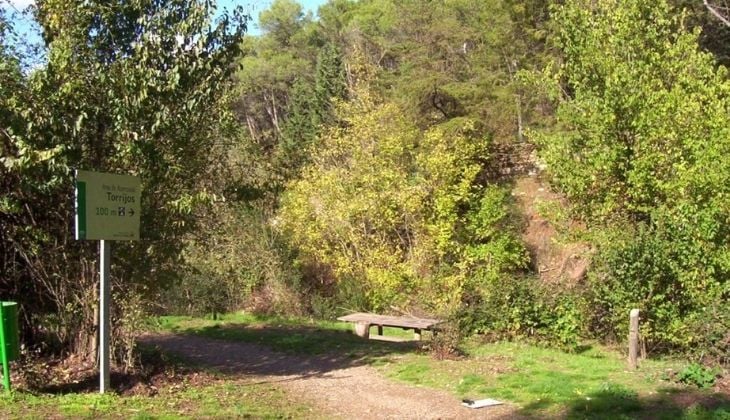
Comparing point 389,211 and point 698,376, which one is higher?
point 389,211

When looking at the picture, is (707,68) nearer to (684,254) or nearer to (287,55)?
(684,254)

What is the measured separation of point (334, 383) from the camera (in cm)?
993

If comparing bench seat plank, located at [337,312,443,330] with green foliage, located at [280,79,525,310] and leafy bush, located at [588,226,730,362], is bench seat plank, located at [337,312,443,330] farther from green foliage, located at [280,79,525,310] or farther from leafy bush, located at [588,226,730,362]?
green foliage, located at [280,79,525,310]

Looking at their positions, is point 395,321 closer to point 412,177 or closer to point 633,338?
point 633,338

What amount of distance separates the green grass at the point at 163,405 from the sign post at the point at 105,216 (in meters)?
0.45

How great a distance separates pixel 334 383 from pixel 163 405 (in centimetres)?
281

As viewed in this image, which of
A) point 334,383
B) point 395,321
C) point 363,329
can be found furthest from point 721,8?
point 334,383

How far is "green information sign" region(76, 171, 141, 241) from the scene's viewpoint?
7566 mm

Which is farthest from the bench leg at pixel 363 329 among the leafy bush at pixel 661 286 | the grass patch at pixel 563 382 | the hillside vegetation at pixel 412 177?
the leafy bush at pixel 661 286

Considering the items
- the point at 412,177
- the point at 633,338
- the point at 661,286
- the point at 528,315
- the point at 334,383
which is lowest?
the point at 334,383

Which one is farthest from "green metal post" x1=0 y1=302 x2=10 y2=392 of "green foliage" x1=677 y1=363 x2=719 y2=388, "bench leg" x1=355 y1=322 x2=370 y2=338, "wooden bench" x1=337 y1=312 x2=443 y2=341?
"bench leg" x1=355 y1=322 x2=370 y2=338

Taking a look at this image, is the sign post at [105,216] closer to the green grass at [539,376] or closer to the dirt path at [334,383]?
the dirt path at [334,383]

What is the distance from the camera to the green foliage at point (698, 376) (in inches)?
358

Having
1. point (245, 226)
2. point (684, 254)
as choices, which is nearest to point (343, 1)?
point (245, 226)
